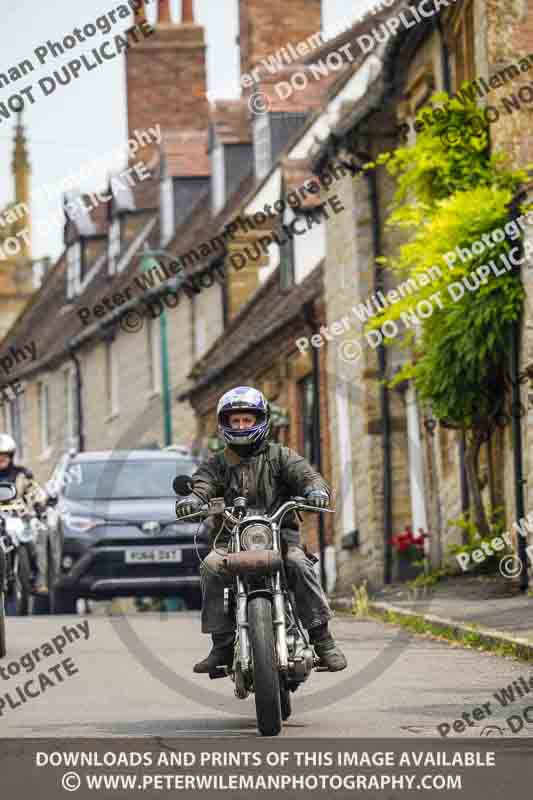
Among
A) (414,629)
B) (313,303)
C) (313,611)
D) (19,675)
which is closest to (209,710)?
(313,611)

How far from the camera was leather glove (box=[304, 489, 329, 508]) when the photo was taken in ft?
31.1

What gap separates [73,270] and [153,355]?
38.0 ft

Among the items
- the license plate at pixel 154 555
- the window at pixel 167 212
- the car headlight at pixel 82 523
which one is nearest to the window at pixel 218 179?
the window at pixel 167 212

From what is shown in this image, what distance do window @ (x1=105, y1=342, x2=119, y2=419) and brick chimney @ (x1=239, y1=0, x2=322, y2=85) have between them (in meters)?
10.4

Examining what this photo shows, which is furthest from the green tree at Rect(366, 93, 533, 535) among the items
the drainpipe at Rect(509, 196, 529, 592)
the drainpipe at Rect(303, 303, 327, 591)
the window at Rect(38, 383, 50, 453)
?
the window at Rect(38, 383, 50, 453)

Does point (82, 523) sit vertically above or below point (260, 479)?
above

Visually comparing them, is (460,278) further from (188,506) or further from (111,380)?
(111,380)

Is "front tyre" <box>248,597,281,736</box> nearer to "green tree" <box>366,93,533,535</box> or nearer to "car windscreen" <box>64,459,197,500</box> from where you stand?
"green tree" <box>366,93,533,535</box>

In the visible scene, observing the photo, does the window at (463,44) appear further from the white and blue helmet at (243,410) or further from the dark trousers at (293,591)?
the dark trousers at (293,591)

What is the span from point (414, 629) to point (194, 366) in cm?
2177

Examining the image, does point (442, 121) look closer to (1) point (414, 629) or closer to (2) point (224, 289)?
(1) point (414, 629)

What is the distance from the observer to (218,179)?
130ft

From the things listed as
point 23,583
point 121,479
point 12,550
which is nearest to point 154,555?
point 23,583

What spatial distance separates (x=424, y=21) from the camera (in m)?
22.3
